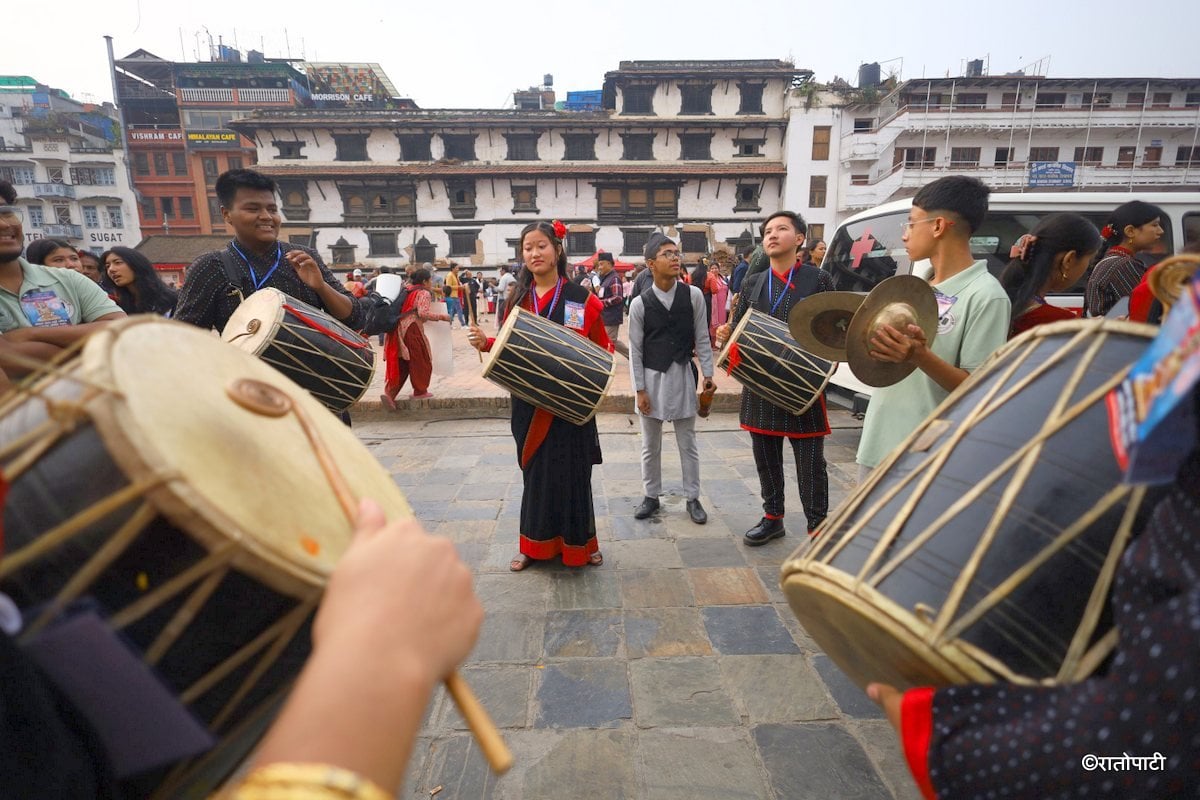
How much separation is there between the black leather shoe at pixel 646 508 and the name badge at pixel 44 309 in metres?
3.16

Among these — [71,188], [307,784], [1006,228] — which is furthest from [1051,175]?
[71,188]

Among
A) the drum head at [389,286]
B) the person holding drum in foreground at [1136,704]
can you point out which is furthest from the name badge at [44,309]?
the drum head at [389,286]

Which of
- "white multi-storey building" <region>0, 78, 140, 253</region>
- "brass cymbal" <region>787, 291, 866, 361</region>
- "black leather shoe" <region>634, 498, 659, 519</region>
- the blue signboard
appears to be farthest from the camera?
"white multi-storey building" <region>0, 78, 140, 253</region>

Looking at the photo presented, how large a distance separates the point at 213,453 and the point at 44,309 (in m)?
2.88

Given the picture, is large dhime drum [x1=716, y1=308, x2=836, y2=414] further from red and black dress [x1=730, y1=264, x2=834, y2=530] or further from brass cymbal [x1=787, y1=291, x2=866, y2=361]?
brass cymbal [x1=787, y1=291, x2=866, y2=361]

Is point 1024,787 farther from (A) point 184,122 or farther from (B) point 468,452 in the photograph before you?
(A) point 184,122

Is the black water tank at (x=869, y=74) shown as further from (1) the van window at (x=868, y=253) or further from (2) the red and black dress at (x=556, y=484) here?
(2) the red and black dress at (x=556, y=484)

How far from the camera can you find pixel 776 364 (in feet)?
10.5

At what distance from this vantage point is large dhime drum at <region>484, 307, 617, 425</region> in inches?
113

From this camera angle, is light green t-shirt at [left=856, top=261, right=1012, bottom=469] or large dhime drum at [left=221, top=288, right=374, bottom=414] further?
large dhime drum at [left=221, top=288, right=374, bottom=414]

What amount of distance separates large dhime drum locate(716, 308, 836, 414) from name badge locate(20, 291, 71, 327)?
323cm

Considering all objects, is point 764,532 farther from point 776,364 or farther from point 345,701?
point 345,701

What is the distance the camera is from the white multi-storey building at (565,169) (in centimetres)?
2633

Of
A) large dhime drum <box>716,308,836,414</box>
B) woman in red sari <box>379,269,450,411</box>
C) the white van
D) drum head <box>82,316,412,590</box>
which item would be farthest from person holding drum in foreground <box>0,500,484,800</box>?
woman in red sari <box>379,269,450,411</box>
